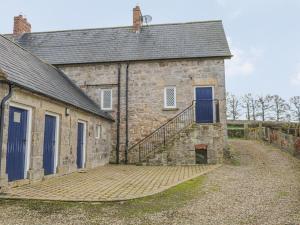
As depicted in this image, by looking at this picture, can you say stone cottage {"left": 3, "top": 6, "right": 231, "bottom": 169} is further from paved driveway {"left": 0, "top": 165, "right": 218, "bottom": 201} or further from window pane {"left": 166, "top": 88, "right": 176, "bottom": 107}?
paved driveway {"left": 0, "top": 165, "right": 218, "bottom": 201}

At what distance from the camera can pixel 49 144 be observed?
1011 centimetres

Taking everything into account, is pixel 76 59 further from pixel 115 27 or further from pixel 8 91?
pixel 8 91

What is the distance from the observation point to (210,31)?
704 inches

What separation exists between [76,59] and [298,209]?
14.7 meters

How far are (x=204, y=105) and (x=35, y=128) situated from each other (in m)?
9.61

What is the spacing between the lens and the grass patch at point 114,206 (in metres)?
5.49

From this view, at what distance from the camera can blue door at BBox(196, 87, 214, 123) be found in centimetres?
1579

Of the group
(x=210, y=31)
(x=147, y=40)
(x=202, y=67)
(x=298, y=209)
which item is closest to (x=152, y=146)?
(x=202, y=67)

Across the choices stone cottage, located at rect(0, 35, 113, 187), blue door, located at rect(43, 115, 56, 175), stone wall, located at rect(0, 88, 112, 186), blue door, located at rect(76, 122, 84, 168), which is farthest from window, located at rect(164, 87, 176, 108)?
blue door, located at rect(43, 115, 56, 175)

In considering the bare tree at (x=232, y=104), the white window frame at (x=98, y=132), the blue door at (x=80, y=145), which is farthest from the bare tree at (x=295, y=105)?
the blue door at (x=80, y=145)

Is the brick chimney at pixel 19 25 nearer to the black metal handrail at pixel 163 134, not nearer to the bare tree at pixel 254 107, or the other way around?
the black metal handrail at pixel 163 134

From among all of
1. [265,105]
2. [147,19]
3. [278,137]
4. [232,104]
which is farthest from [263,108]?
[147,19]

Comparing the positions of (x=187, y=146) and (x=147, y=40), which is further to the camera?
(x=147, y=40)

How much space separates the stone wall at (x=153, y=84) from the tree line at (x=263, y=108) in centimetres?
3015
